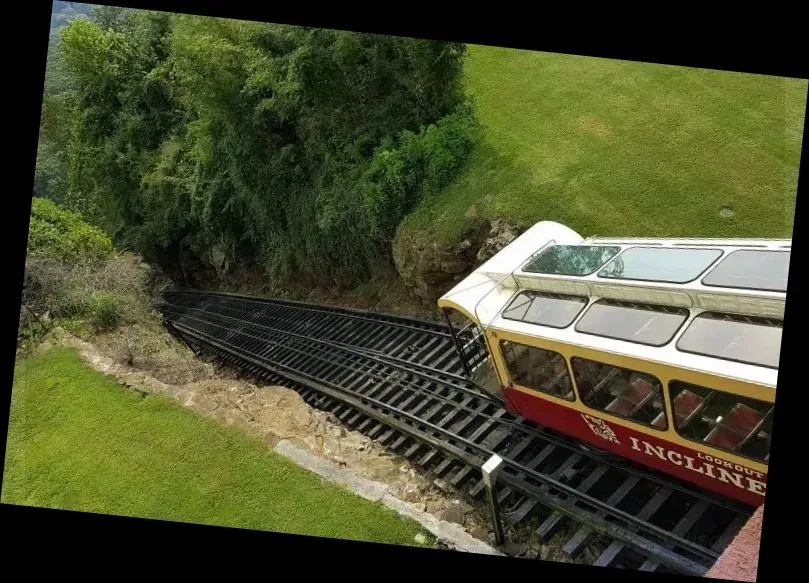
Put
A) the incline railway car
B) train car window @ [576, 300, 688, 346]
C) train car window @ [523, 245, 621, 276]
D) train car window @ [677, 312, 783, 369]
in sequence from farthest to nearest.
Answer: train car window @ [523, 245, 621, 276] → train car window @ [576, 300, 688, 346] → the incline railway car → train car window @ [677, 312, 783, 369]

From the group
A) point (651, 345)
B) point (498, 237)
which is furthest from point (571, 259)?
point (498, 237)

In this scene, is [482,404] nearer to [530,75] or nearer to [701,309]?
[701,309]

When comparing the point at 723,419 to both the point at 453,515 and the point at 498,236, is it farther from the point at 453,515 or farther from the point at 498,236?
the point at 498,236

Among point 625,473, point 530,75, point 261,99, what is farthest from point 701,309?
point 261,99

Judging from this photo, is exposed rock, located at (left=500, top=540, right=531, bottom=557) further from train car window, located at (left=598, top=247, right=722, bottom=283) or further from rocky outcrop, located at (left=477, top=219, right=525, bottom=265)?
rocky outcrop, located at (left=477, top=219, right=525, bottom=265)

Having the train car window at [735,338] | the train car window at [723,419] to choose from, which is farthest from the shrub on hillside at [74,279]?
the train car window at [735,338]

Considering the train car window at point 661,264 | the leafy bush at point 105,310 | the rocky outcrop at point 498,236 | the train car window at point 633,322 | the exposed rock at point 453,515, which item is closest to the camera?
the train car window at point 633,322

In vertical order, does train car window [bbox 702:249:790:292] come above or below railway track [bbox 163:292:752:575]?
above

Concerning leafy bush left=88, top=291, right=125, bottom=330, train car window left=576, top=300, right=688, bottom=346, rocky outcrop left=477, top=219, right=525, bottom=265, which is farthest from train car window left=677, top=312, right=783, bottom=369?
leafy bush left=88, top=291, right=125, bottom=330

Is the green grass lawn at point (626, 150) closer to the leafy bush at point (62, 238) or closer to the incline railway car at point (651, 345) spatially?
→ the incline railway car at point (651, 345)
